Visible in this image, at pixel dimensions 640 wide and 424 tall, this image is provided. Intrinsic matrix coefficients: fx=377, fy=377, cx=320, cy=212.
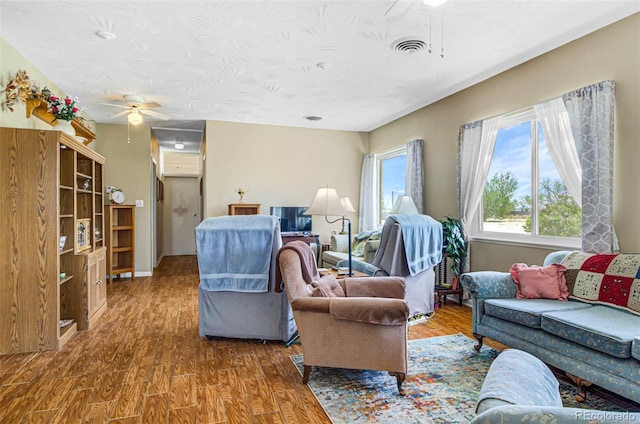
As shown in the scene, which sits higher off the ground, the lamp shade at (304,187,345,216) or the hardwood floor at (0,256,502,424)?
the lamp shade at (304,187,345,216)

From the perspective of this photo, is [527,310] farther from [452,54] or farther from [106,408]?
[106,408]

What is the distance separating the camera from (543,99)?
12.1 feet

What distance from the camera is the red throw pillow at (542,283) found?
9.69 feet

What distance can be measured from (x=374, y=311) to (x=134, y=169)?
5.87m

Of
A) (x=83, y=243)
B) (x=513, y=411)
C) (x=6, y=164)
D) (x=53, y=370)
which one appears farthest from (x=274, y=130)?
(x=513, y=411)

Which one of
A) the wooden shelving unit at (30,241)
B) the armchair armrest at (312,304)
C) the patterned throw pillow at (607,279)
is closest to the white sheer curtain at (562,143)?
the patterned throw pillow at (607,279)

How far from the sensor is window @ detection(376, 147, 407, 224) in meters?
6.38

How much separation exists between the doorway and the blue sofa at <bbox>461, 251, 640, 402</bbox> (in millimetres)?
8451

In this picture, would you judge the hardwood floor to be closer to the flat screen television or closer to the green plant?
the green plant

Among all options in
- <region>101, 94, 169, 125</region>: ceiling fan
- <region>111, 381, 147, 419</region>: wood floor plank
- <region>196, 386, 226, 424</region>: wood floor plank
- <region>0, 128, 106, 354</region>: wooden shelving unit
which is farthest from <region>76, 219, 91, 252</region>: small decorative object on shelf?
<region>196, 386, 226, 424</region>: wood floor plank

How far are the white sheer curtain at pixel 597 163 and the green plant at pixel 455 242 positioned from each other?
1436 mm

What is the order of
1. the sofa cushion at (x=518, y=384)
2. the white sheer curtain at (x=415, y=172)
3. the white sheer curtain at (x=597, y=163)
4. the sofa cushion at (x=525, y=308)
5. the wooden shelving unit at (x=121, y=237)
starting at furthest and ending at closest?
the wooden shelving unit at (x=121, y=237)
the white sheer curtain at (x=415, y=172)
the white sheer curtain at (x=597, y=163)
the sofa cushion at (x=525, y=308)
the sofa cushion at (x=518, y=384)

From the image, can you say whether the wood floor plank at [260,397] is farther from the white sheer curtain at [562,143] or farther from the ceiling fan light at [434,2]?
the white sheer curtain at [562,143]

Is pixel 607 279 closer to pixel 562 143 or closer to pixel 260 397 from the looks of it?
pixel 562 143
